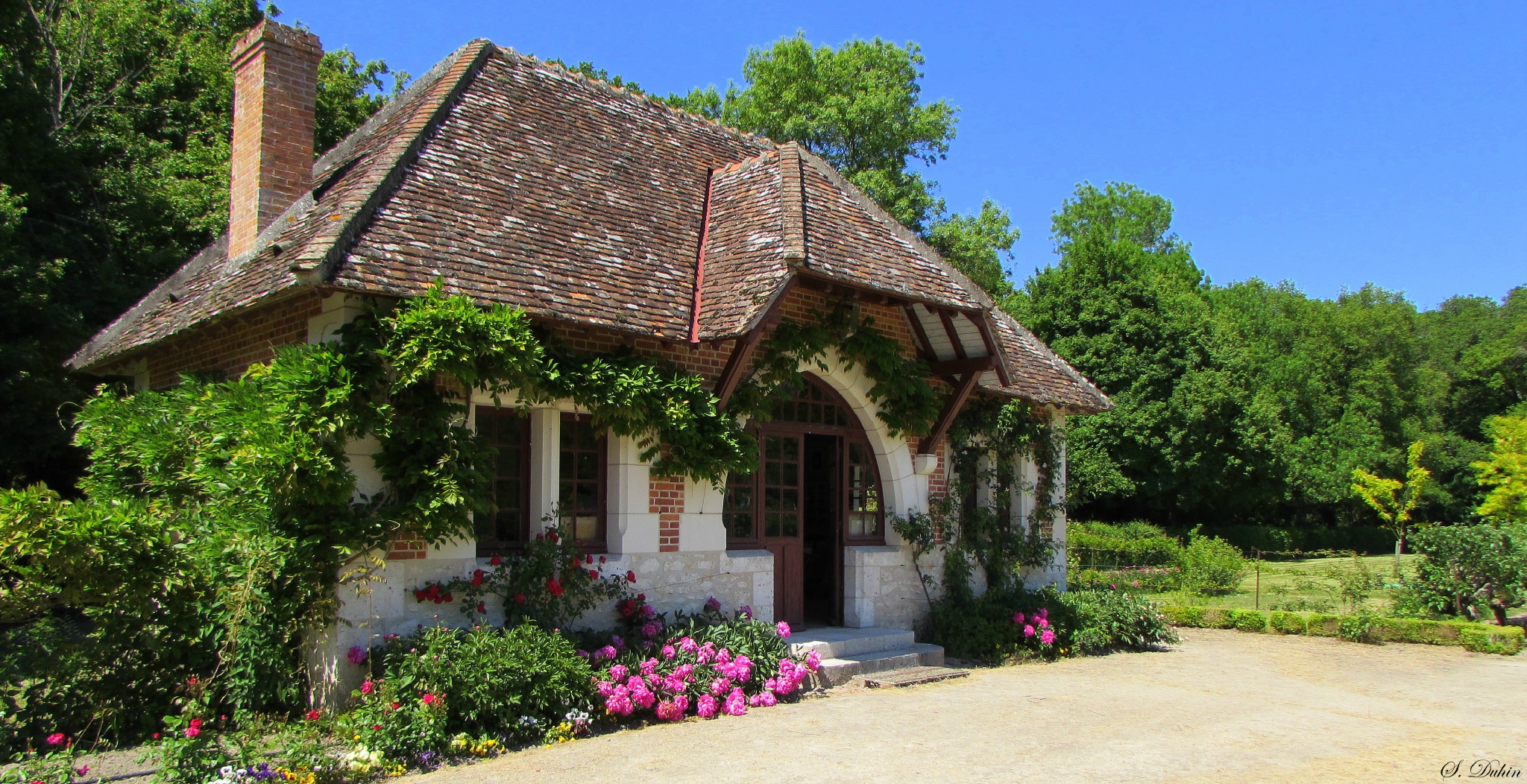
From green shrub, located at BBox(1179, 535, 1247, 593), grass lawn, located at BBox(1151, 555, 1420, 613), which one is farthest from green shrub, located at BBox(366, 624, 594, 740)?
green shrub, located at BBox(1179, 535, 1247, 593)

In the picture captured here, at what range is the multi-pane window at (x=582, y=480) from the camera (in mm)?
9312

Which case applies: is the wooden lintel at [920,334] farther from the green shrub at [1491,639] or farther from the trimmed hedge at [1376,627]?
the green shrub at [1491,639]

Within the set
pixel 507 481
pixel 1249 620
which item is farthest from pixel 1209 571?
pixel 507 481

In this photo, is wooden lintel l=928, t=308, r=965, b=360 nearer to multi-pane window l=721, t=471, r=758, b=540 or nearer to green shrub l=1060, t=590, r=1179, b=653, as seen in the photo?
multi-pane window l=721, t=471, r=758, b=540

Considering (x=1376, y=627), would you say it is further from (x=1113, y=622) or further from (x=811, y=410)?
(x=811, y=410)

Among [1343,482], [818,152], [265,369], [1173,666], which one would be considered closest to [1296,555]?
[1343,482]

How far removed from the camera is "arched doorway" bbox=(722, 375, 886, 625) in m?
10.8

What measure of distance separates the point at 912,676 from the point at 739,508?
246 cm

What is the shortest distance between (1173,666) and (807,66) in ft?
76.3

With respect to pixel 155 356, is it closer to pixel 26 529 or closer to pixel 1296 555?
pixel 26 529

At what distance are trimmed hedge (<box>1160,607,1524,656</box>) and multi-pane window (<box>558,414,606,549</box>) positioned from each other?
417 inches

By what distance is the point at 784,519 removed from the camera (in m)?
11.1

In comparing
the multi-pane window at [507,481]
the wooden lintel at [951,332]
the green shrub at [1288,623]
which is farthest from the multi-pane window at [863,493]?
the green shrub at [1288,623]

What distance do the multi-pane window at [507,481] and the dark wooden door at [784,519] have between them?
2.81 meters
